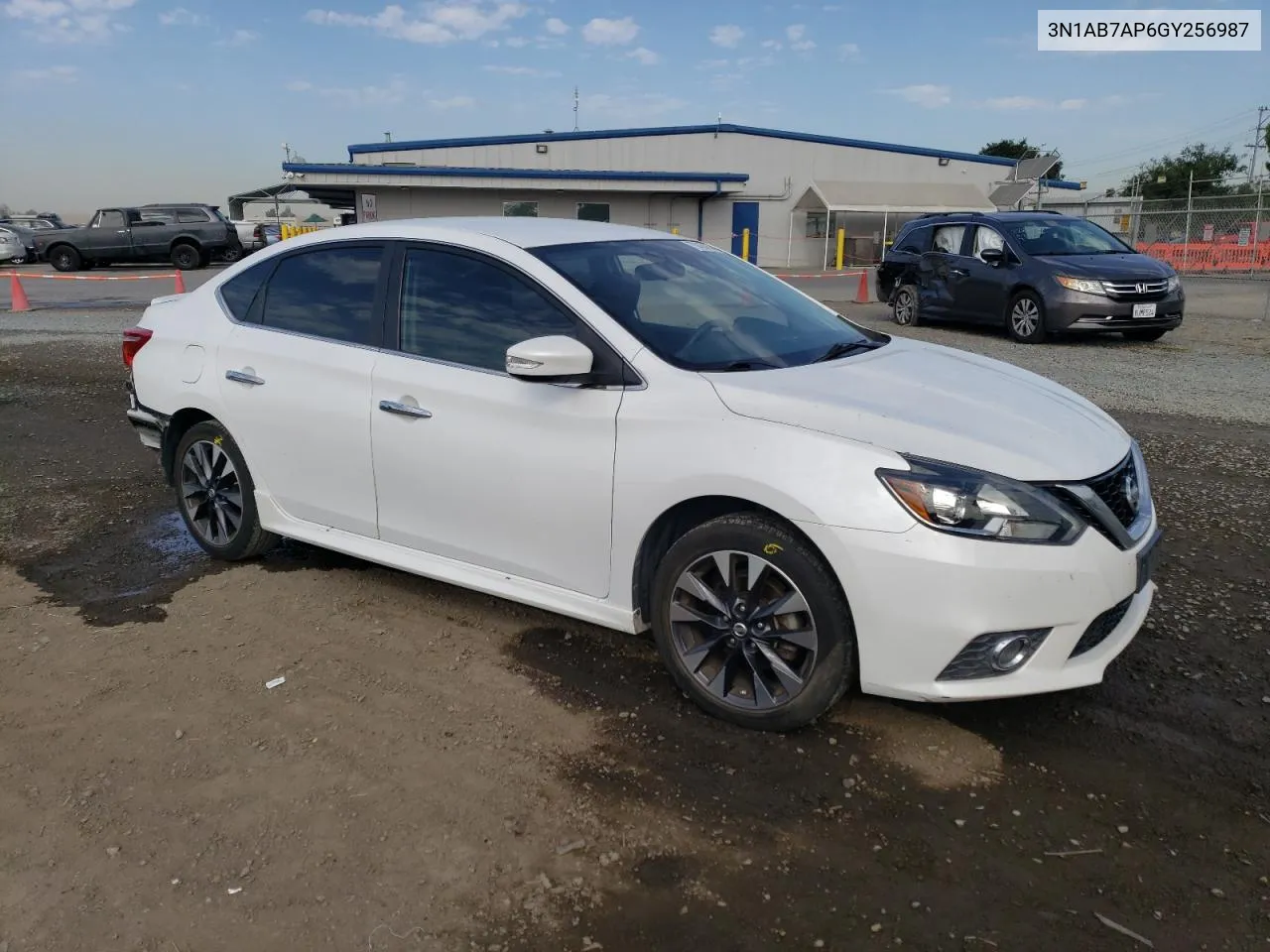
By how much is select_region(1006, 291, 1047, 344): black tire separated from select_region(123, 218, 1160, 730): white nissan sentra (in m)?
8.72

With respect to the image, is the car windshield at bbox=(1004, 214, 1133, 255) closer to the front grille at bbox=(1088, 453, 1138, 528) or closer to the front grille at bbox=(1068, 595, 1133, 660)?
the front grille at bbox=(1088, 453, 1138, 528)

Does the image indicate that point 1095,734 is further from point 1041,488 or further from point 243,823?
point 243,823

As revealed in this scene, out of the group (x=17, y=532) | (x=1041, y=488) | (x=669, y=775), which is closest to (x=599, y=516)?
(x=669, y=775)

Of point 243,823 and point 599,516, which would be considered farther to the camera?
point 599,516

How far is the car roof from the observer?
4.02 meters

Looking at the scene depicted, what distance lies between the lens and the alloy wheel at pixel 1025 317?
40.0 ft

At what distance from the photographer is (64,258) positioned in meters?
30.6

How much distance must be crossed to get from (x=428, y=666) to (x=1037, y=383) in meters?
2.62

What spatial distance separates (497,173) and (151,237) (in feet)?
37.2

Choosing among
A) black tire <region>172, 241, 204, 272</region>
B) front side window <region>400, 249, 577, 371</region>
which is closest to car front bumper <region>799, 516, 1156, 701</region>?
front side window <region>400, 249, 577, 371</region>

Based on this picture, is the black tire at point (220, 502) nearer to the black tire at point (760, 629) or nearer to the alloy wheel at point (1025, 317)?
the black tire at point (760, 629)

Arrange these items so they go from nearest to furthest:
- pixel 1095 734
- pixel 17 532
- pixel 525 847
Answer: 1. pixel 525 847
2. pixel 1095 734
3. pixel 17 532

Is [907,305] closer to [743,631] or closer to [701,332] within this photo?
[701,332]

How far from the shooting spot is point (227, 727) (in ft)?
10.9
